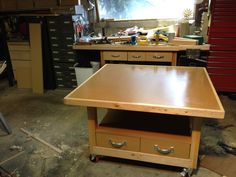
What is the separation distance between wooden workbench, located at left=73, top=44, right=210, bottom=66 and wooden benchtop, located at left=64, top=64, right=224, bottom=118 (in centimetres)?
76

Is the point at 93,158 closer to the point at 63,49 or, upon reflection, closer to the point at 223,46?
the point at 63,49

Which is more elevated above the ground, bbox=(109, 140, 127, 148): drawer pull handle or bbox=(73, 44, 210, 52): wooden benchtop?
bbox=(73, 44, 210, 52): wooden benchtop

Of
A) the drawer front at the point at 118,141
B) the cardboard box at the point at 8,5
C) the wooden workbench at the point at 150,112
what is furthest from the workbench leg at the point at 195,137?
the cardboard box at the point at 8,5

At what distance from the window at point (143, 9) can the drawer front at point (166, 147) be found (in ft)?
7.88

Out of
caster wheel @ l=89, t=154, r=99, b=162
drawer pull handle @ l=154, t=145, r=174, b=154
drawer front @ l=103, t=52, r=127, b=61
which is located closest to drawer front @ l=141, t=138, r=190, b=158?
drawer pull handle @ l=154, t=145, r=174, b=154

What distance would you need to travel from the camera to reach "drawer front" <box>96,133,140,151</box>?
174 cm

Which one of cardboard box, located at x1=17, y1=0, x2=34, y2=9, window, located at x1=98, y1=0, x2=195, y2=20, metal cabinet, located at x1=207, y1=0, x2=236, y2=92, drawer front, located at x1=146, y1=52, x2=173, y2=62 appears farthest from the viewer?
cardboard box, located at x1=17, y1=0, x2=34, y2=9

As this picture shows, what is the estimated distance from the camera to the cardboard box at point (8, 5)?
12.4ft

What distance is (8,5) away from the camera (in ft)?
12.5

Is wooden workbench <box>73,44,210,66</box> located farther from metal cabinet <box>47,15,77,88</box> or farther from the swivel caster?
the swivel caster

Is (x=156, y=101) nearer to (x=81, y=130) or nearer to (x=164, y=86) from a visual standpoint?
(x=164, y=86)

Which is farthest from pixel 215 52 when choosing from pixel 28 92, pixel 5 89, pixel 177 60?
pixel 5 89

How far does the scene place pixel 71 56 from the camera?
11.1 ft

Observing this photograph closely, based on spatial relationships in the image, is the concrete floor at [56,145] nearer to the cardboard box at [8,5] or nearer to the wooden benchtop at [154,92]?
the wooden benchtop at [154,92]
